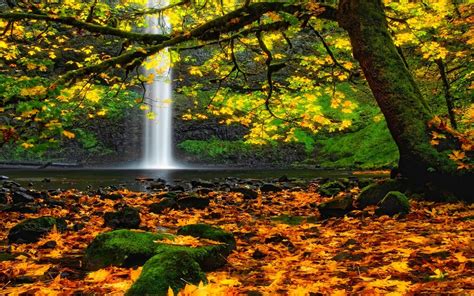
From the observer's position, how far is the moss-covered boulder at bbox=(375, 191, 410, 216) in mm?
8057

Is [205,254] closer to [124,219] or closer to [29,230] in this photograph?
[124,219]

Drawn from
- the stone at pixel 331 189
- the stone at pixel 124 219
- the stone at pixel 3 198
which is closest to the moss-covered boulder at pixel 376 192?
the stone at pixel 331 189

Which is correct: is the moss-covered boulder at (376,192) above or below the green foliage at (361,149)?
below

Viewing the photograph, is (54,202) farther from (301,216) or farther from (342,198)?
(342,198)

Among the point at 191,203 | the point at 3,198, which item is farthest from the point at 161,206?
the point at 3,198

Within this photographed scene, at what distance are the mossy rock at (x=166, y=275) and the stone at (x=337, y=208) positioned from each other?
18.0ft

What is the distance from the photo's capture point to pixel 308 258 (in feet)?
17.8

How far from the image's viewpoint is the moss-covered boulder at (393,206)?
8057 mm

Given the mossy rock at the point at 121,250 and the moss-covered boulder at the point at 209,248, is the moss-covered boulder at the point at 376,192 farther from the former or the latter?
the mossy rock at the point at 121,250

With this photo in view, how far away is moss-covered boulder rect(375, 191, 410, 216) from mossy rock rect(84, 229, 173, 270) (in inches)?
186

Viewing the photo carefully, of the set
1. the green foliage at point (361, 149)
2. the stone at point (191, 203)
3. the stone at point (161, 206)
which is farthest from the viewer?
the green foliage at point (361, 149)

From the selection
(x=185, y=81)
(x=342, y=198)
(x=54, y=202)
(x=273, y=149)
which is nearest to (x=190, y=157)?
(x=273, y=149)

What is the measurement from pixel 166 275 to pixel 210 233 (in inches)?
90.2

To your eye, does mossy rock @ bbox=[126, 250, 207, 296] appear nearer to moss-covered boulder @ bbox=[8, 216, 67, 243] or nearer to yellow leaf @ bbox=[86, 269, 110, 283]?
yellow leaf @ bbox=[86, 269, 110, 283]
